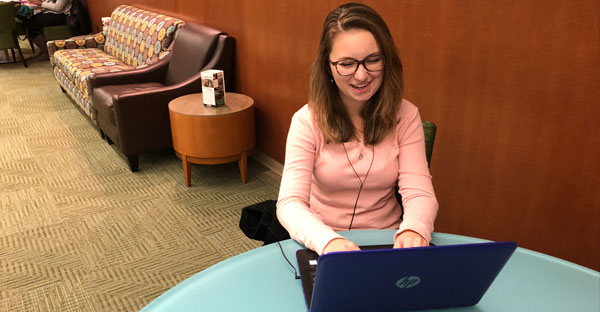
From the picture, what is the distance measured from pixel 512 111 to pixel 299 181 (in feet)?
3.43

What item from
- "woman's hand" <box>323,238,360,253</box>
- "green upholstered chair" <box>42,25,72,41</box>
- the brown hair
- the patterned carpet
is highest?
the brown hair

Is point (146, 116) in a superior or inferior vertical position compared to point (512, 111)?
inferior

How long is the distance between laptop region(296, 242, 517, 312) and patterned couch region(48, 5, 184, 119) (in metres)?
3.85

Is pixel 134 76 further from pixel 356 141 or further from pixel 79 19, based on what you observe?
pixel 79 19

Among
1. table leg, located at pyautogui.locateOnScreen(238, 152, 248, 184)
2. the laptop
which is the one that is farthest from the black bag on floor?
table leg, located at pyautogui.locateOnScreen(238, 152, 248, 184)

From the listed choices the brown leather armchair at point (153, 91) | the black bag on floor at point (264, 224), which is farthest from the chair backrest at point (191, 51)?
the black bag on floor at point (264, 224)

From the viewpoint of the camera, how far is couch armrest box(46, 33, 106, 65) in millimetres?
5648

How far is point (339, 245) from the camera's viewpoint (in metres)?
1.17

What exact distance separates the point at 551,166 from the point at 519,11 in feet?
2.02

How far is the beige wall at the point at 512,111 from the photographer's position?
5.67 feet

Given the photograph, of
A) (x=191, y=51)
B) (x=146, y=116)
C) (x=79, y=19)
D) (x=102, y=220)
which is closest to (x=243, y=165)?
(x=146, y=116)

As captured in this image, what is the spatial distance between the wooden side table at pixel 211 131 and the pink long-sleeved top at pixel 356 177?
1729 mm

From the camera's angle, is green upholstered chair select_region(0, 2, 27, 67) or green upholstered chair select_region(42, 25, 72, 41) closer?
green upholstered chair select_region(0, 2, 27, 67)

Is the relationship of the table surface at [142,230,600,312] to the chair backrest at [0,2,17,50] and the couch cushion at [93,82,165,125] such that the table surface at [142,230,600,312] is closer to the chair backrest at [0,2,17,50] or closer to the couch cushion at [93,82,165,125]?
the couch cushion at [93,82,165,125]
